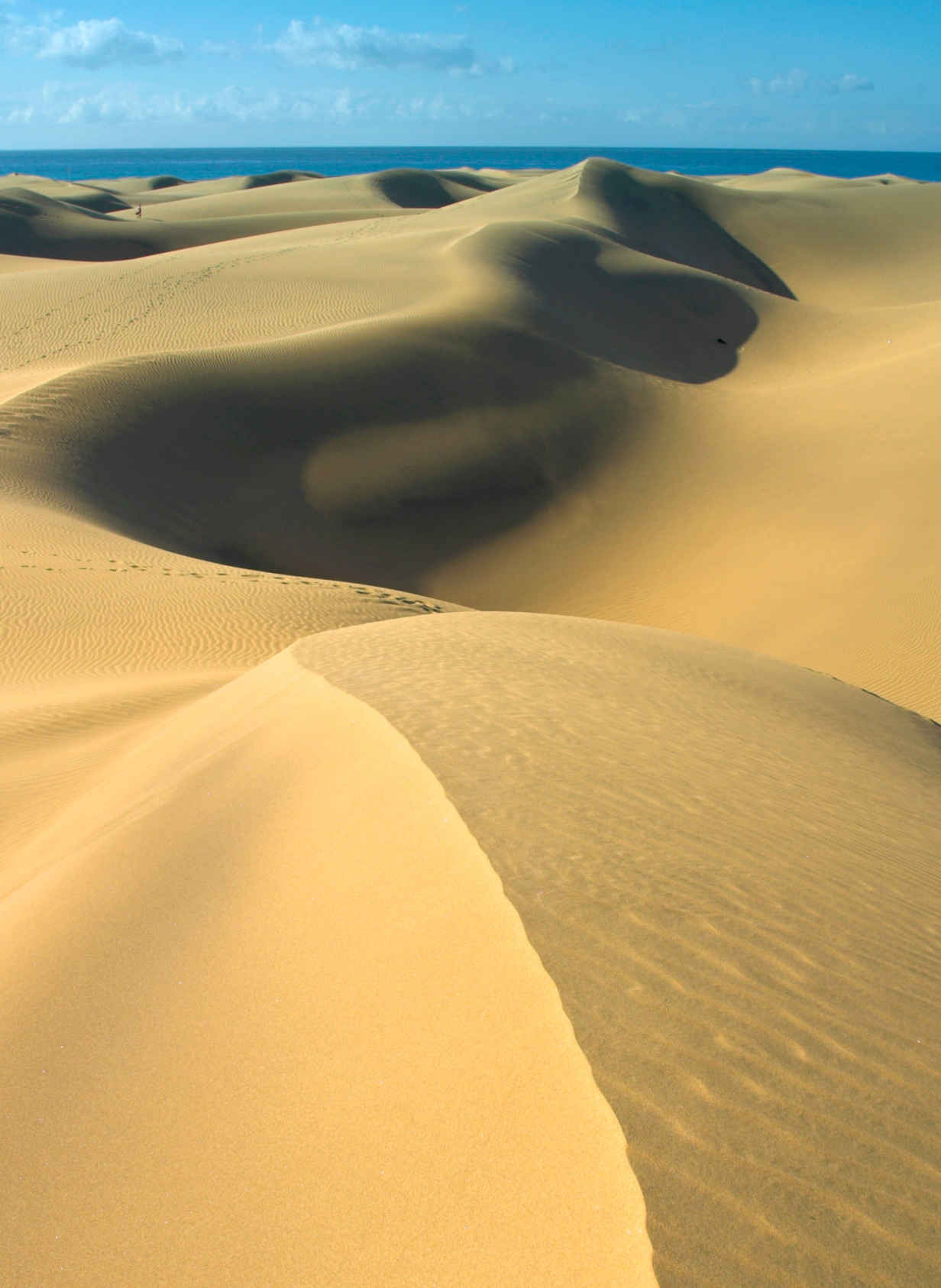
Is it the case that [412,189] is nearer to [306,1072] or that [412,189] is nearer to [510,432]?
[510,432]

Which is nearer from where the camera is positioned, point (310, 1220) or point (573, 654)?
point (310, 1220)

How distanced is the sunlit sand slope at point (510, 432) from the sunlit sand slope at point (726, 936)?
23.3 feet

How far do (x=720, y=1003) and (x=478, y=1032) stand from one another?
700 mm

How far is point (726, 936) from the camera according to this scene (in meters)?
3.45

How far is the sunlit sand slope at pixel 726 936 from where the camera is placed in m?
2.37

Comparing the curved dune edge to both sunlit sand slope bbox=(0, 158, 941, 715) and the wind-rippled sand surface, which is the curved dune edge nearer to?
the wind-rippled sand surface

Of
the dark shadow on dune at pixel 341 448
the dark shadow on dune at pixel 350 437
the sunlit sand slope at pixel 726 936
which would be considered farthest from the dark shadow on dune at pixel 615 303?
the sunlit sand slope at pixel 726 936

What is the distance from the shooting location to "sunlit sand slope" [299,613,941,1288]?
93.3 inches

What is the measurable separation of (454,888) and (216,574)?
30.9ft

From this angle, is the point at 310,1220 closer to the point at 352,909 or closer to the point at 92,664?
the point at 352,909

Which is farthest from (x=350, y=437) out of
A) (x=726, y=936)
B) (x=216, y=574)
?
(x=726, y=936)

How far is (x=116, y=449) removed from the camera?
16750 mm

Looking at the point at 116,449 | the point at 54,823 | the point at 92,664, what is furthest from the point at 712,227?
the point at 54,823

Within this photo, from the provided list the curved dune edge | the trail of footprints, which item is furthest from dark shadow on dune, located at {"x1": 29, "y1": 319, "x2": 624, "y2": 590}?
the curved dune edge
